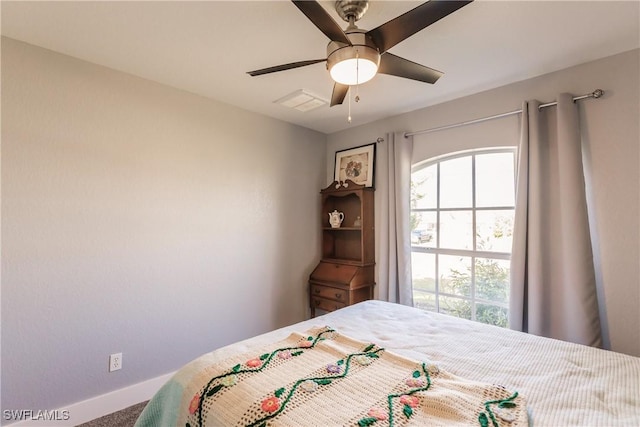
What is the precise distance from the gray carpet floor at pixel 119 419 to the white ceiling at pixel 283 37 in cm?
238

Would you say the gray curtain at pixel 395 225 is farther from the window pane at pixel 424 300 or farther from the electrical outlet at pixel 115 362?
the electrical outlet at pixel 115 362

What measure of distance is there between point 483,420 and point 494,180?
204cm

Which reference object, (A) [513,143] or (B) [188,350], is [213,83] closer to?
(B) [188,350]

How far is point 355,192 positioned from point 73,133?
7.60ft

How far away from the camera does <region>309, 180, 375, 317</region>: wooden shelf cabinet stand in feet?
9.86

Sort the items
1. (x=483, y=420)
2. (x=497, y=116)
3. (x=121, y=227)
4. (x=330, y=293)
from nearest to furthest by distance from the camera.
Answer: (x=483, y=420) < (x=121, y=227) < (x=497, y=116) < (x=330, y=293)

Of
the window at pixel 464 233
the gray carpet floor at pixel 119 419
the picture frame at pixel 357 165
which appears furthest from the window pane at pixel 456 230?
the gray carpet floor at pixel 119 419

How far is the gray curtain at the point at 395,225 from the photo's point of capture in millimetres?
2779

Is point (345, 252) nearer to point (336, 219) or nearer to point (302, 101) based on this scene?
point (336, 219)

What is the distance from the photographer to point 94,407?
2018mm

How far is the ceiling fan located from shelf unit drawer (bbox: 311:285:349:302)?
201cm

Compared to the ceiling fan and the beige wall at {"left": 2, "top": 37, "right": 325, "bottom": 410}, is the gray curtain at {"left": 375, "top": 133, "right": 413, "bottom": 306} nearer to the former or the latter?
the beige wall at {"left": 2, "top": 37, "right": 325, "bottom": 410}

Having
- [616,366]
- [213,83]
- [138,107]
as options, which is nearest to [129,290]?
[138,107]

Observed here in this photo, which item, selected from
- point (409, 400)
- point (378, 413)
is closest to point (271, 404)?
point (378, 413)
